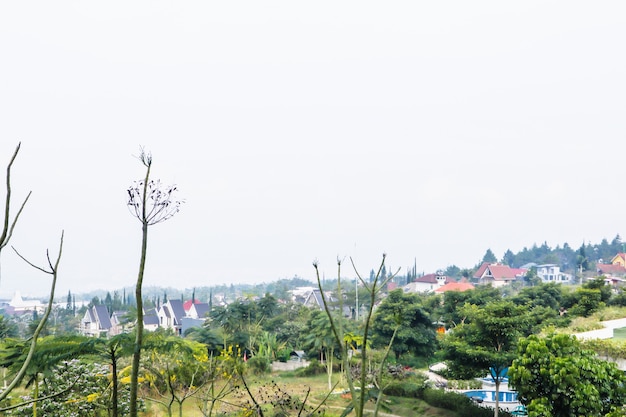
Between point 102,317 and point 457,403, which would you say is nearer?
point 457,403

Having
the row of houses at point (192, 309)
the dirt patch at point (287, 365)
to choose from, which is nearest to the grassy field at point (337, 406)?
the dirt patch at point (287, 365)

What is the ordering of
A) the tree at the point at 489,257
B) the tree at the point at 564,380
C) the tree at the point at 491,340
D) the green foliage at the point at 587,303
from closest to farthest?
the tree at the point at 564,380, the tree at the point at 491,340, the green foliage at the point at 587,303, the tree at the point at 489,257

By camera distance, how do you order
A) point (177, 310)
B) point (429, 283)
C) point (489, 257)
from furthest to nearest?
point (489, 257), point (429, 283), point (177, 310)

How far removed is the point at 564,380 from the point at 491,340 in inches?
110

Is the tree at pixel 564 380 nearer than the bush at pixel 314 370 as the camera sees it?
Yes

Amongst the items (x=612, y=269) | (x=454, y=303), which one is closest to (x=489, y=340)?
(x=454, y=303)

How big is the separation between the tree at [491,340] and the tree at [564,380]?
178 cm

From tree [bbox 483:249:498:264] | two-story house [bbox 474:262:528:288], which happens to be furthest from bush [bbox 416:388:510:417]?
tree [bbox 483:249:498:264]

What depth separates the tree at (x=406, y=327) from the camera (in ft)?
52.2

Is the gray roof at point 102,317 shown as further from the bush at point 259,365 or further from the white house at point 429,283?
the white house at point 429,283

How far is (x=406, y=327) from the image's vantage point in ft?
52.9

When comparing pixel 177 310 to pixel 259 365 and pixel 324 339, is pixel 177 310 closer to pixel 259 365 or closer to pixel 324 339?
pixel 259 365

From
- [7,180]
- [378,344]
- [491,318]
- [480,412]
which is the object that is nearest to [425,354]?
[378,344]

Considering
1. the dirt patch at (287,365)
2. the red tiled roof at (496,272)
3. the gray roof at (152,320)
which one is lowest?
the gray roof at (152,320)
